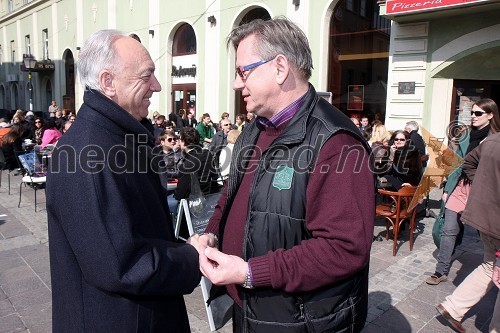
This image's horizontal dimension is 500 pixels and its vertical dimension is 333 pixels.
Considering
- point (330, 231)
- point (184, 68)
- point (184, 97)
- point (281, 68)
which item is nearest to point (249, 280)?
point (330, 231)

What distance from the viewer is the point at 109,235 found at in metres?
1.34

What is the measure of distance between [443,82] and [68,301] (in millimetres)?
10248

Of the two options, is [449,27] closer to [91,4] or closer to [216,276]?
[216,276]

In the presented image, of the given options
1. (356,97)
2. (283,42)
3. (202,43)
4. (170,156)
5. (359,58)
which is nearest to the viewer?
(283,42)

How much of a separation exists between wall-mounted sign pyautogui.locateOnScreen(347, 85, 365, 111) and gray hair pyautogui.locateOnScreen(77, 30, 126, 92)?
1114cm

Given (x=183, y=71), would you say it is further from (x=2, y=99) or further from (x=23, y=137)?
(x=2, y=99)

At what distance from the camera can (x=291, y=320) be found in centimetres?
156

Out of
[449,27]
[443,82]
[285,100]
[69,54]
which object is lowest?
[285,100]

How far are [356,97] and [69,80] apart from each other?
21.4m

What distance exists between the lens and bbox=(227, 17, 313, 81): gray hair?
1679 millimetres

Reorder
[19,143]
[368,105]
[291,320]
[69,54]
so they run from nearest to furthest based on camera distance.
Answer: [291,320]
[19,143]
[368,105]
[69,54]

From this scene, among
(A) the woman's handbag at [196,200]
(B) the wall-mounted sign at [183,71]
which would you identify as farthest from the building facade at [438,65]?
(B) the wall-mounted sign at [183,71]

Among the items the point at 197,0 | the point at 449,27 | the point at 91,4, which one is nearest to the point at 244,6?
the point at 197,0

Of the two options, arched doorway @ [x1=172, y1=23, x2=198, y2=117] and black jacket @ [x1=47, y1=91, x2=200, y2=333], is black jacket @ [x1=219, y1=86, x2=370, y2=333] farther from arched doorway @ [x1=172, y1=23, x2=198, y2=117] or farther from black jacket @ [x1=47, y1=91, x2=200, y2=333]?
arched doorway @ [x1=172, y1=23, x2=198, y2=117]
